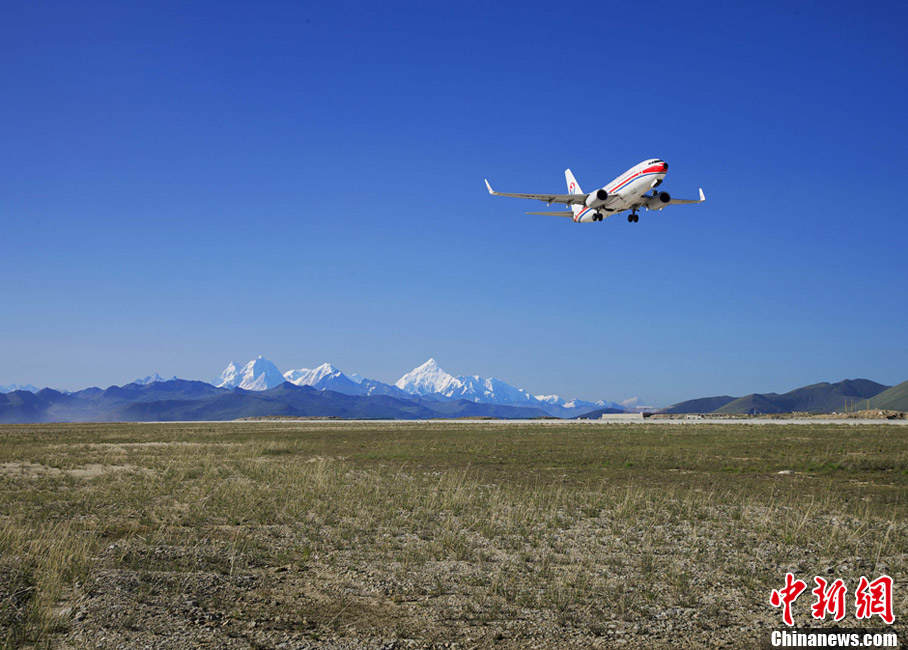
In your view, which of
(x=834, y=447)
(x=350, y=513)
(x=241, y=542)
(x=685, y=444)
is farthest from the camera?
(x=685, y=444)

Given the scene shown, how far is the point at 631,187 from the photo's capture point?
Answer: 47.6 metres

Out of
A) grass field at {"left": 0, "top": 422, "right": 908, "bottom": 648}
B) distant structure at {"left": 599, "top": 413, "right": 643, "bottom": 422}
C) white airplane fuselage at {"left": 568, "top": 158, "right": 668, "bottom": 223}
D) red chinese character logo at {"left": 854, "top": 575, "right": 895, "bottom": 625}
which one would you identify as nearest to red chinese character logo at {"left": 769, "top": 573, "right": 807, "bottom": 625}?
grass field at {"left": 0, "top": 422, "right": 908, "bottom": 648}

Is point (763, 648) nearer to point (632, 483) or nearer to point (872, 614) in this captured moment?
point (872, 614)

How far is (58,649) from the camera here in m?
8.67

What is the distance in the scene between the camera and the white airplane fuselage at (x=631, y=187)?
45.8 metres

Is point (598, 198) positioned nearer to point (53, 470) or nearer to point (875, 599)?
point (53, 470)

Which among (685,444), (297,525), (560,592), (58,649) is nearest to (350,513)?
(297,525)

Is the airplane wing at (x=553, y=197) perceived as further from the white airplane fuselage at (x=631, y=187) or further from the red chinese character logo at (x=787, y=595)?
the red chinese character logo at (x=787, y=595)

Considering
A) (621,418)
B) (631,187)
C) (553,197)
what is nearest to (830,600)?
(631,187)

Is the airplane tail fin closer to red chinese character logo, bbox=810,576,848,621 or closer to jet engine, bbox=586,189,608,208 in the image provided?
jet engine, bbox=586,189,608,208

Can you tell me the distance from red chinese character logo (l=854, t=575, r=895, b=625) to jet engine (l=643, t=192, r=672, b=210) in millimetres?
42055

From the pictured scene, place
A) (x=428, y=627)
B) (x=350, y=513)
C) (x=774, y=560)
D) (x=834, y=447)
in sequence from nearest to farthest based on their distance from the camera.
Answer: (x=428, y=627)
(x=774, y=560)
(x=350, y=513)
(x=834, y=447)

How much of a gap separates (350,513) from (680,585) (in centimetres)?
1070

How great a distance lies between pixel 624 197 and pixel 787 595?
41612 mm
